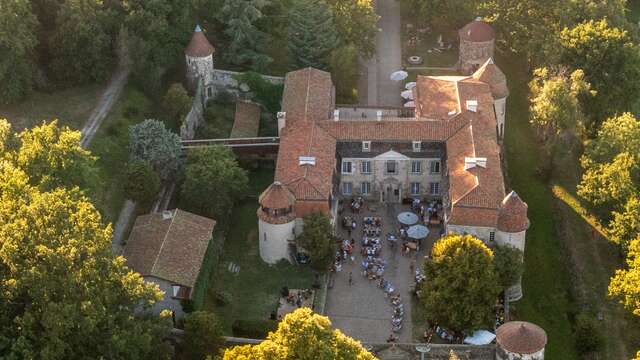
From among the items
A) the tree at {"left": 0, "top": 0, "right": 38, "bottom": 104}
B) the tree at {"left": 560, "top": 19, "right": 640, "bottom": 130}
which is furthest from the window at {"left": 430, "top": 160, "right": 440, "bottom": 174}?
the tree at {"left": 0, "top": 0, "right": 38, "bottom": 104}

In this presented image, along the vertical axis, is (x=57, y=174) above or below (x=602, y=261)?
above

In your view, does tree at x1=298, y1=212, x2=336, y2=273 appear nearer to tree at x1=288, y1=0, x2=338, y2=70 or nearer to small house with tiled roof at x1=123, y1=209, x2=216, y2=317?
small house with tiled roof at x1=123, y1=209, x2=216, y2=317

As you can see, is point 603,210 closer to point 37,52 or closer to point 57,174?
point 57,174

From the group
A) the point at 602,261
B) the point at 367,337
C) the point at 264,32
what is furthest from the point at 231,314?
the point at 264,32

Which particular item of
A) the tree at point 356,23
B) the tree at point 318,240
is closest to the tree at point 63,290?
the tree at point 318,240

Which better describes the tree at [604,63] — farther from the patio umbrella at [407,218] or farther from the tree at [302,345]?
the tree at [302,345]

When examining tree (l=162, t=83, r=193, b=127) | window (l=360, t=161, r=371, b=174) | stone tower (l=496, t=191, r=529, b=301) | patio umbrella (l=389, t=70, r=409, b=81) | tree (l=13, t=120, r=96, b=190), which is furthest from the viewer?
patio umbrella (l=389, t=70, r=409, b=81)
